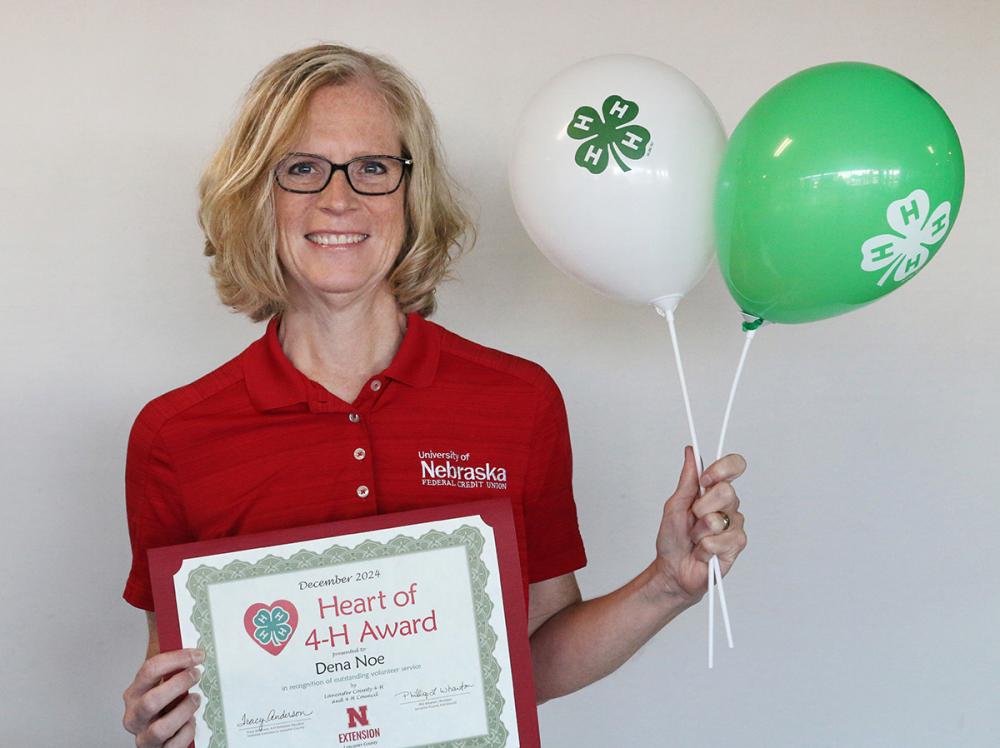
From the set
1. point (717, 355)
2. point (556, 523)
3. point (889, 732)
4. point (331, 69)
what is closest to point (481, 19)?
point (331, 69)

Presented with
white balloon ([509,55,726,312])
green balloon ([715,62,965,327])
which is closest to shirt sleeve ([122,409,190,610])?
white balloon ([509,55,726,312])

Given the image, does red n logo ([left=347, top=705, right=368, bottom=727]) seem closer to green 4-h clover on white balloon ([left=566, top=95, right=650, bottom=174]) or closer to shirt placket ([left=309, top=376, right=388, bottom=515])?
shirt placket ([left=309, top=376, right=388, bottom=515])

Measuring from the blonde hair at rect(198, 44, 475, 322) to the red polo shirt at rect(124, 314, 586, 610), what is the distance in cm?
8

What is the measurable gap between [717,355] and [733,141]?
801 millimetres

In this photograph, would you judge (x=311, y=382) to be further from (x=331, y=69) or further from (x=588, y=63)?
(x=588, y=63)

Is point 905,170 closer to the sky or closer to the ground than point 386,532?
closer to the sky

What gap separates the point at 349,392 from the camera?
1586 mm

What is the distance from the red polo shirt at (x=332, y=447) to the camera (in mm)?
1512

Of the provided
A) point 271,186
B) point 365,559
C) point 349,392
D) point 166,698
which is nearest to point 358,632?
point 365,559

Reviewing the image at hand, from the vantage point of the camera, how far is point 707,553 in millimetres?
1397

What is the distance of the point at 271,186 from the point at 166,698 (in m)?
0.70

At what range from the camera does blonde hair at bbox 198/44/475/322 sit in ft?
4.94

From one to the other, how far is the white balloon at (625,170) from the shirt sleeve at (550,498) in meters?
0.26
